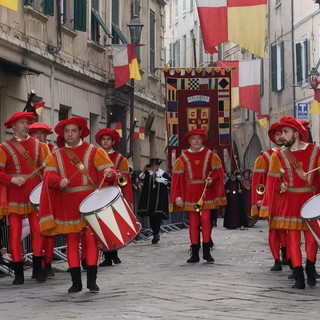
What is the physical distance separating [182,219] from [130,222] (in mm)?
17838

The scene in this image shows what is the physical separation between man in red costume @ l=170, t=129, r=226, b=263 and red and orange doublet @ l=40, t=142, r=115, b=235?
411cm

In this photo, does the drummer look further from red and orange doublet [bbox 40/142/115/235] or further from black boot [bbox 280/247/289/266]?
black boot [bbox 280/247/289/266]

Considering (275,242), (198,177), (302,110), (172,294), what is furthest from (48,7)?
(302,110)

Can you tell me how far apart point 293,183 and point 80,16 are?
48.9ft

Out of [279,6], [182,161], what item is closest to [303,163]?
[182,161]

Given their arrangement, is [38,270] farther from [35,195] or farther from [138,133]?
[138,133]

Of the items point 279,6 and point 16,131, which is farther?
point 279,6

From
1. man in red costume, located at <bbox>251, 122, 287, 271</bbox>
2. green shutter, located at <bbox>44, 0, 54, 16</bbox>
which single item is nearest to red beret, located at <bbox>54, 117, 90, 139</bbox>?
man in red costume, located at <bbox>251, 122, 287, 271</bbox>

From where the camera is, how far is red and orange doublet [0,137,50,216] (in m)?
12.2

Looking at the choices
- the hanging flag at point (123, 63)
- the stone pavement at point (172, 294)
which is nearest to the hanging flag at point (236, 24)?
the stone pavement at point (172, 294)

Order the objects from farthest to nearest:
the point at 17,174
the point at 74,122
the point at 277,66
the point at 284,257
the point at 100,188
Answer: the point at 277,66 < the point at 284,257 < the point at 17,174 < the point at 74,122 < the point at 100,188

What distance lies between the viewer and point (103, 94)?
30391 mm

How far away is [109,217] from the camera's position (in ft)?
33.7

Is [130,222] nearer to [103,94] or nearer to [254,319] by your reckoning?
[254,319]
